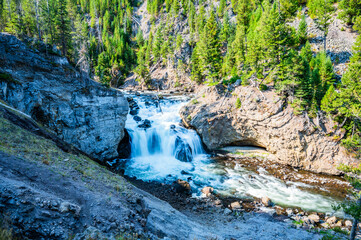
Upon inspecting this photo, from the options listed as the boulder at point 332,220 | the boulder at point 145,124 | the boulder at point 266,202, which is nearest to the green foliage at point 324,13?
the boulder at point 332,220

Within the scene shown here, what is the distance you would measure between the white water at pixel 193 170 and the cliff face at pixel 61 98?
16.7ft

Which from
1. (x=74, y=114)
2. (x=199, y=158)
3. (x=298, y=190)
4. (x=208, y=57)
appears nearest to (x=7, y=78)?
(x=74, y=114)

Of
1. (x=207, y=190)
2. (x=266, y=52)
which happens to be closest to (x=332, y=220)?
(x=207, y=190)

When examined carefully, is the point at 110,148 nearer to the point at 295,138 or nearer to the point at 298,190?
the point at 298,190

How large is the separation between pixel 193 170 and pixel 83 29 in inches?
1946

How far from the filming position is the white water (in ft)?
64.7

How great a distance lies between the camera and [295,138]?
25.6m

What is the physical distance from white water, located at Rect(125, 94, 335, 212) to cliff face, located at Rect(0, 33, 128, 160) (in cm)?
510

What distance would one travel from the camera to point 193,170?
25375 millimetres

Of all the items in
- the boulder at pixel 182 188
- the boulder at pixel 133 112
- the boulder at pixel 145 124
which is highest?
the boulder at pixel 133 112

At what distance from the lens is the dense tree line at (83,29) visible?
29.1 m

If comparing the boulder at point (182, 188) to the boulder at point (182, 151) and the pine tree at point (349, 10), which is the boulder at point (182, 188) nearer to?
the boulder at point (182, 151)

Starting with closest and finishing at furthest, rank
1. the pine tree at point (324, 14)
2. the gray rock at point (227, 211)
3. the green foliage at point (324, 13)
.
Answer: the gray rock at point (227, 211)
the pine tree at point (324, 14)
the green foliage at point (324, 13)

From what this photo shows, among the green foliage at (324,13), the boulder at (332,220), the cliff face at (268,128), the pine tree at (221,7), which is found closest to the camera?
the boulder at (332,220)
